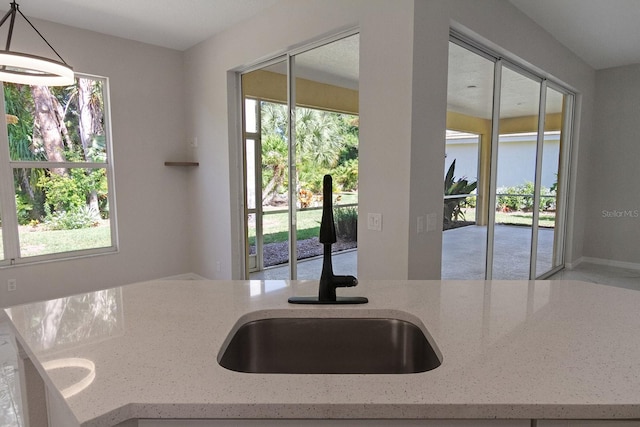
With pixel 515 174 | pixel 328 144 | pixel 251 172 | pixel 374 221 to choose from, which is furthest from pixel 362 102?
pixel 515 174

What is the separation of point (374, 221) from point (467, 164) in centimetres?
124

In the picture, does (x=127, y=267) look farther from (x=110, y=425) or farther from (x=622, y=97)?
(x=622, y=97)

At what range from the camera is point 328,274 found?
125 centimetres

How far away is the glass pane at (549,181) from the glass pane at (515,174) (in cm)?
31

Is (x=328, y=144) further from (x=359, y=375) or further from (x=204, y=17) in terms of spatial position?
(x=359, y=375)

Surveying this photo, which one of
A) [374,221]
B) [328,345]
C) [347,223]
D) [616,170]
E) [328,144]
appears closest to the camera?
[328,345]

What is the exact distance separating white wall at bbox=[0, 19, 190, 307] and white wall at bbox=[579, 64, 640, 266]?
5.66 metres

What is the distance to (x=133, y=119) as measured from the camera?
4219mm

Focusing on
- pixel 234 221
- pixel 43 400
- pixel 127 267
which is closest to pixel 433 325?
pixel 43 400

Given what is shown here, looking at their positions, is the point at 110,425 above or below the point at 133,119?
below

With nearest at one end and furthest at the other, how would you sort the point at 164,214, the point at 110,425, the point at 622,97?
the point at 110,425
the point at 164,214
the point at 622,97

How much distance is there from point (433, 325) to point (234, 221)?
3268 mm

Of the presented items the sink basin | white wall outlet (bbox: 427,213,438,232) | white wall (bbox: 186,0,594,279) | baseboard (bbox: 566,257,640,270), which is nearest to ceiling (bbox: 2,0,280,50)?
white wall (bbox: 186,0,594,279)

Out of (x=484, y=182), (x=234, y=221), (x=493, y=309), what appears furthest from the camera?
(x=234, y=221)
